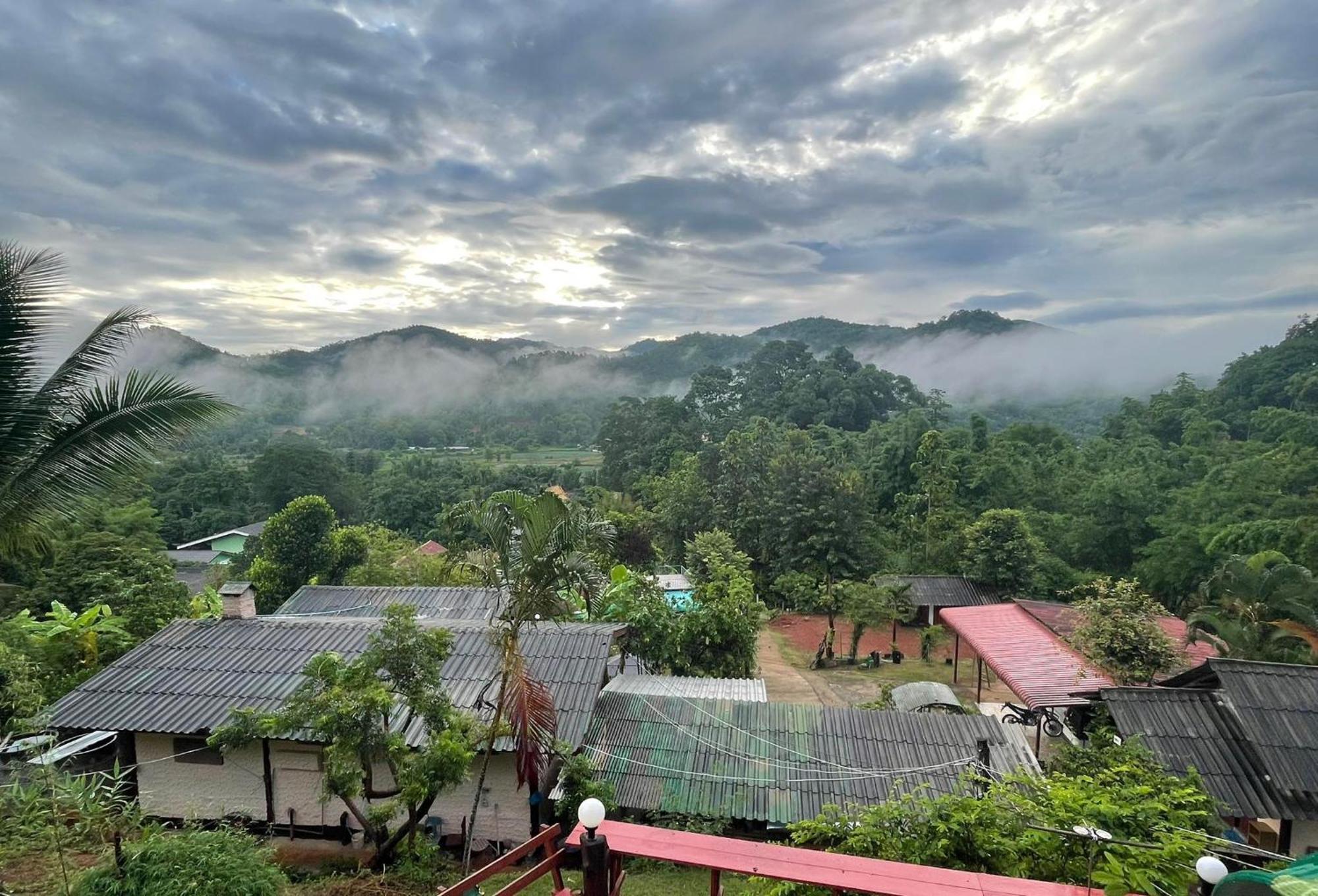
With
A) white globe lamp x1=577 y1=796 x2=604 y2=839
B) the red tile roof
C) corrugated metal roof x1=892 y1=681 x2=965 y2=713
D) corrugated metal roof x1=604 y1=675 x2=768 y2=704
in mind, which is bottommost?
corrugated metal roof x1=892 y1=681 x2=965 y2=713

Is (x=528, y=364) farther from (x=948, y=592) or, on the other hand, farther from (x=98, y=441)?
(x=98, y=441)

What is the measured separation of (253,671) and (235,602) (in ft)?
7.74

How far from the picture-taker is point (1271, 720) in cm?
811

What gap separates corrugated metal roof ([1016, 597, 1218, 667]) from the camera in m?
14.4

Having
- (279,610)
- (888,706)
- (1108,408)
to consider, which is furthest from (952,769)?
(1108,408)

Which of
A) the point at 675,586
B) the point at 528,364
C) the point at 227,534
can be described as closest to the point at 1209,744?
the point at 675,586

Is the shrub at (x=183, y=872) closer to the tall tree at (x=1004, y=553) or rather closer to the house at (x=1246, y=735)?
the house at (x=1246, y=735)

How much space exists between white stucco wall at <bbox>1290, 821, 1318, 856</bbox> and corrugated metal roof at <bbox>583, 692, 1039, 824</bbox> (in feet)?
8.99

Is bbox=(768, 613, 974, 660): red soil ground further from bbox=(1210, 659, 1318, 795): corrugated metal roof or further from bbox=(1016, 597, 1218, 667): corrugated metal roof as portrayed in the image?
bbox=(1210, 659, 1318, 795): corrugated metal roof

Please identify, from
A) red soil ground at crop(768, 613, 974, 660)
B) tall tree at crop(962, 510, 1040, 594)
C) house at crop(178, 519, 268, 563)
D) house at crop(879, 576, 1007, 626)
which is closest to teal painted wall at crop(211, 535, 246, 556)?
house at crop(178, 519, 268, 563)

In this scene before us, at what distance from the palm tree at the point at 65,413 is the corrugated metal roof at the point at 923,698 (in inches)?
482

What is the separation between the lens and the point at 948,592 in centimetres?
2297

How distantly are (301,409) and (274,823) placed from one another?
395 feet

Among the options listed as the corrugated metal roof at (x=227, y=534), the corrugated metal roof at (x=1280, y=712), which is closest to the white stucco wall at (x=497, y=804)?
the corrugated metal roof at (x=1280, y=712)
